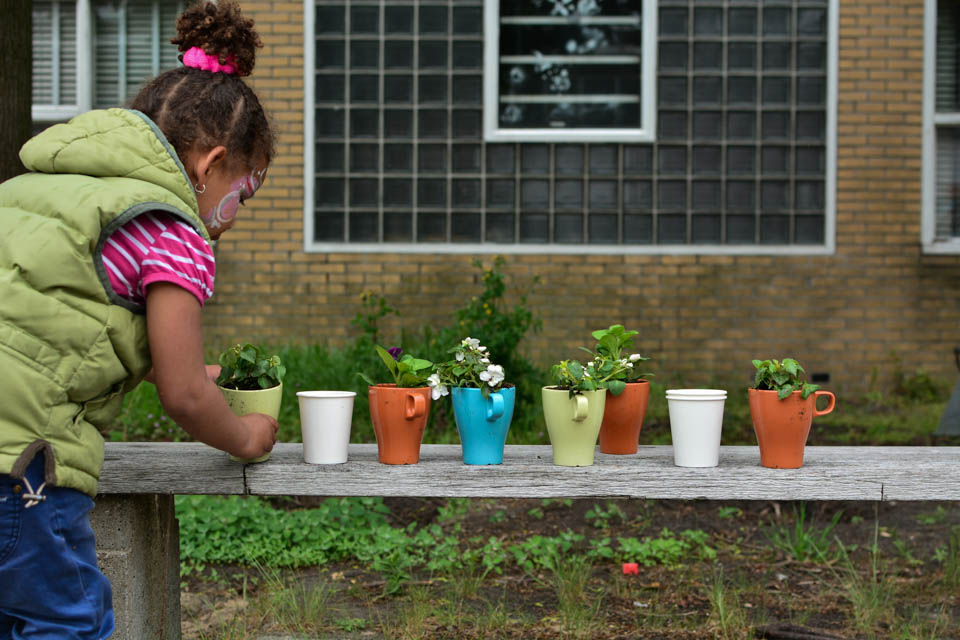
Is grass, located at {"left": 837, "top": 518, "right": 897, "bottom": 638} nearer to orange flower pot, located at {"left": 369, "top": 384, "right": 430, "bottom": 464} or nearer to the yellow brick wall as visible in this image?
orange flower pot, located at {"left": 369, "top": 384, "right": 430, "bottom": 464}

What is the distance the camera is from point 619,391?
80.9 inches

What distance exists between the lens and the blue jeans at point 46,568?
1493 mm

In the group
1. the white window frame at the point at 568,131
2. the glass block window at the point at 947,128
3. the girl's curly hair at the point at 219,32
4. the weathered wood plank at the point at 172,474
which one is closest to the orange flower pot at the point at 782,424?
the weathered wood plank at the point at 172,474

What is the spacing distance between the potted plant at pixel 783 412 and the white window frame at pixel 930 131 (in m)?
5.08

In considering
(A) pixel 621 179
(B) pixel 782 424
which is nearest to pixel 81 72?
(A) pixel 621 179

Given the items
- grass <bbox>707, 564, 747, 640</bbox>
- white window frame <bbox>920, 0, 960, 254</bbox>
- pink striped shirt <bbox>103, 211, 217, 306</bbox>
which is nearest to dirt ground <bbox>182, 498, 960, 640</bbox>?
grass <bbox>707, 564, 747, 640</bbox>

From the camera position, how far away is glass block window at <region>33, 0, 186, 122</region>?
6.68 metres

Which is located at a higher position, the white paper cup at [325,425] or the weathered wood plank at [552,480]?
the white paper cup at [325,425]

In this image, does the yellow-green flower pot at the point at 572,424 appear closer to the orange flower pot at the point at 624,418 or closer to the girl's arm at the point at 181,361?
the orange flower pot at the point at 624,418

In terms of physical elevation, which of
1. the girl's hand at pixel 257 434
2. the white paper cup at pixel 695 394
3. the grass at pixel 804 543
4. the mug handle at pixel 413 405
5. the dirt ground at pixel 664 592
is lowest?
the dirt ground at pixel 664 592

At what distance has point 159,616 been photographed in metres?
2.22

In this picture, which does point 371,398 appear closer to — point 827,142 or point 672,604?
point 672,604

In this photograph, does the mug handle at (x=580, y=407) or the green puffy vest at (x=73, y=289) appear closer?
the green puffy vest at (x=73, y=289)

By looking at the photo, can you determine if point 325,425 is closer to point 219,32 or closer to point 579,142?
Result: point 219,32
